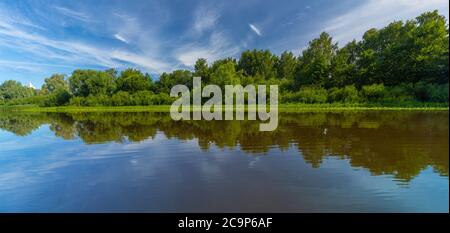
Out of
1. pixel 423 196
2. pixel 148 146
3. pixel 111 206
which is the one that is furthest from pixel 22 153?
pixel 423 196

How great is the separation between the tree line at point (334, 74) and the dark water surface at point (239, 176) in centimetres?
948

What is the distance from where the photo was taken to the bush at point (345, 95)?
29036mm

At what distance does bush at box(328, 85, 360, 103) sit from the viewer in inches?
1143

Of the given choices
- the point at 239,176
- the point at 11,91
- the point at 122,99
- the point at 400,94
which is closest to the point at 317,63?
the point at 400,94

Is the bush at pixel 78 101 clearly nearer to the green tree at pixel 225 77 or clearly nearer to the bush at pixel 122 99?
the bush at pixel 122 99

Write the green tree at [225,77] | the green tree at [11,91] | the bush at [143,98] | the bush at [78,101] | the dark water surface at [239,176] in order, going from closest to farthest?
the dark water surface at [239,176]
the green tree at [225,77]
the bush at [143,98]
the bush at [78,101]
the green tree at [11,91]

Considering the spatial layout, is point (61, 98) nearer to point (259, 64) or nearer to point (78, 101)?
point (78, 101)

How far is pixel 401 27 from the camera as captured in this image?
33.1 m

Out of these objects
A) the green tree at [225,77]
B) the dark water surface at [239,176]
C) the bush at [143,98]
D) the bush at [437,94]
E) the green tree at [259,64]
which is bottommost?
the dark water surface at [239,176]

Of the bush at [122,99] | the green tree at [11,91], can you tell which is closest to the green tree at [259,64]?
the bush at [122,99]

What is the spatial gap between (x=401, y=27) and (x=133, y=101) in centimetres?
4491

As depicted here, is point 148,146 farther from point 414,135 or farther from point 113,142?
point 414,135

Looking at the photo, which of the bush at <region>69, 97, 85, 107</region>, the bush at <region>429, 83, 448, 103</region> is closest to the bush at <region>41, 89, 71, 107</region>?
the bush at <region>69, 97, 85, 107</region>

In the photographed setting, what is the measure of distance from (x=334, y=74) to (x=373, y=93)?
25.1 ft
